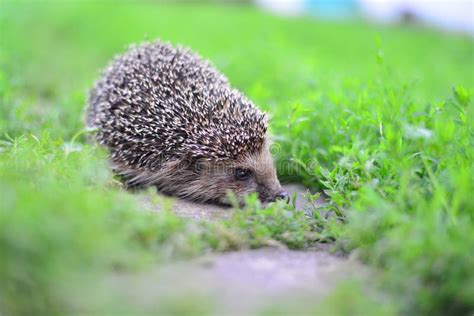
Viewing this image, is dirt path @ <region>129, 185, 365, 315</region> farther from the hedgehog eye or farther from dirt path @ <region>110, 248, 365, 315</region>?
the hedgehog eye

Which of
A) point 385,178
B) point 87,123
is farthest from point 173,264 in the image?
point 87,123

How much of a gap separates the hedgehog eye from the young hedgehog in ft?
0.04

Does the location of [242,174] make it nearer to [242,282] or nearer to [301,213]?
[301,213]

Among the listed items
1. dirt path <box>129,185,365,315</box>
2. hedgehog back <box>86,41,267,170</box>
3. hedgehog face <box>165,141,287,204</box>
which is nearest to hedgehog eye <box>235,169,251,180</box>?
hedgehog face <box>165,141,287,204</box>

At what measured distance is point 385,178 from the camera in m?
4.94

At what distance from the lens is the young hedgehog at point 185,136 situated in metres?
5.96

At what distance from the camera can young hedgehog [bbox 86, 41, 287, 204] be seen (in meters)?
5.96

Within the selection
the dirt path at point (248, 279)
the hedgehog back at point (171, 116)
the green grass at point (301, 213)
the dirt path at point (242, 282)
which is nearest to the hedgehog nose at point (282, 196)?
the green grass at point (301, 213)

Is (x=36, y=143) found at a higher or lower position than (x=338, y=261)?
higher

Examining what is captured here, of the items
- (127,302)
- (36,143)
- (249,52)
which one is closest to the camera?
(127,302)

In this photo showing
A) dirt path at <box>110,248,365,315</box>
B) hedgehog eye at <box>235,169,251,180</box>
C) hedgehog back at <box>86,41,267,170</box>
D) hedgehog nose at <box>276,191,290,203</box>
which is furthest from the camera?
hedgehog eye at <box>235,169,251,180</box>

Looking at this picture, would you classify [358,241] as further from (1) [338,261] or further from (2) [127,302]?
(2) [127,302]

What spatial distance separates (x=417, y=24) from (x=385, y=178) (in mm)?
22721

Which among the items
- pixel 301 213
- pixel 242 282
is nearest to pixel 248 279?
pixel 242 282
